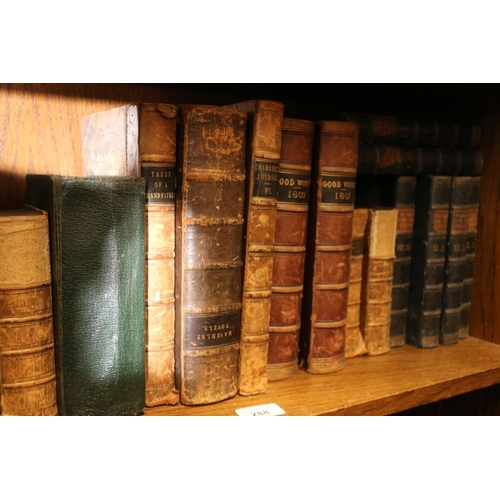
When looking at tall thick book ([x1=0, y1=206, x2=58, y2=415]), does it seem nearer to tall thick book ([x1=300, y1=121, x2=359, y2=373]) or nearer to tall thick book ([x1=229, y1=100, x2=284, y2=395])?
tall thick book ([x1=229, y1=100, x2=284, y2=395])

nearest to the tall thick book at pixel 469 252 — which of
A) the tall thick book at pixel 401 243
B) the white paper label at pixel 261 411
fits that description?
the tall thick book at pixel 401 243

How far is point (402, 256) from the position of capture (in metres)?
1.08

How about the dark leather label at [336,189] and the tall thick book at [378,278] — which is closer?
the dark leather label at [336,189]

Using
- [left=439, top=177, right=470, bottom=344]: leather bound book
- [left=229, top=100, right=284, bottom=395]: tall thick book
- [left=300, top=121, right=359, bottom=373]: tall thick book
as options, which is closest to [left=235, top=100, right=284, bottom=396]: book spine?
[left=229, top=100, right=284, bottom=395]: tall thick book

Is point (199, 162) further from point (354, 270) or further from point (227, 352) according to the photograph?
point (354, 270)

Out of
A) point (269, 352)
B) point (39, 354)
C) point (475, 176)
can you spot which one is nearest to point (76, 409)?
point (39, 354)

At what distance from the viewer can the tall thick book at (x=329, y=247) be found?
2.94ft

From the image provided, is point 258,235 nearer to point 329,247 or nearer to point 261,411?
→ point 329,247

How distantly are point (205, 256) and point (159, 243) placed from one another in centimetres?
7

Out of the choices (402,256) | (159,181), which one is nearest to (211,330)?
(159,181)

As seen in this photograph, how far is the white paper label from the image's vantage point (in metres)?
0.79

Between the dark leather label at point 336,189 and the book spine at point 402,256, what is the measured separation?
0.57 ft

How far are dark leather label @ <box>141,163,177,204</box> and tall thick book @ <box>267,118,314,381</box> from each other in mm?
185

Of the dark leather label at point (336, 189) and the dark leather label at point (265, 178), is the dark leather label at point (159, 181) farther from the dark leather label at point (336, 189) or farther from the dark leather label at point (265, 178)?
the dark leather label at point (336, 189)
